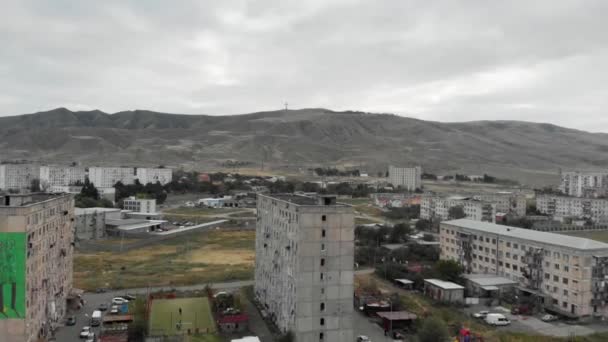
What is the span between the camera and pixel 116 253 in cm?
5447

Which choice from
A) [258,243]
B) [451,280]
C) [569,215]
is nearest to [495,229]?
[451,280]

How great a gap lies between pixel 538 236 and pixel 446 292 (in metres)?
9.61

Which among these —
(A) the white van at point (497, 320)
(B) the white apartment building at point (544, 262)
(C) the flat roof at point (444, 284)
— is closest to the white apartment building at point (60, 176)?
(B) the white apartment building at point (544, 262)

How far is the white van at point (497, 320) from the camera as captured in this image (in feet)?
105

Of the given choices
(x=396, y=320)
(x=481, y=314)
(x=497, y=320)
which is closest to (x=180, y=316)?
(x=396, y=320)

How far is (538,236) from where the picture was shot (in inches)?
1586

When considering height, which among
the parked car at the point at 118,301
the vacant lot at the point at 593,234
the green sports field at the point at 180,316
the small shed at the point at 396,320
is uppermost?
the vacant lot at the point at 593,234

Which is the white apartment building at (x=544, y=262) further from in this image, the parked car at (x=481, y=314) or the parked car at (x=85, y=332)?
the parked car at (x=85, y=332)

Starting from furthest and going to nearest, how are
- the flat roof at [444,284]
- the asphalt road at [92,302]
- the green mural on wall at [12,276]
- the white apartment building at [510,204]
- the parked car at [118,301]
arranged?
1. the white apartment building at [510,204]
2. the flat roof at [444,284]
3. the parked car at [118,301]
4. the asphalt road at [92,302]
5. the green mural on wall at [12,276]

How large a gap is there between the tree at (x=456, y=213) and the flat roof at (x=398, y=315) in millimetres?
47329

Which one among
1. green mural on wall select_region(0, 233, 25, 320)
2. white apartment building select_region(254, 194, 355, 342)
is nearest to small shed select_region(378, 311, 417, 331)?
white apartment building select_region(254, 194, 355, 342)

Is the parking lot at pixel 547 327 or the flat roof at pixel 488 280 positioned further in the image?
the flat roof at pixel 488 280

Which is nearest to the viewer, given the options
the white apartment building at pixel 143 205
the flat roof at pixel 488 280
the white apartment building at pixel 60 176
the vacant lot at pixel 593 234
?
the flat roof at pixel 488 280

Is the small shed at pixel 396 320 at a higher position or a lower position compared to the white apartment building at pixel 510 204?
lower
